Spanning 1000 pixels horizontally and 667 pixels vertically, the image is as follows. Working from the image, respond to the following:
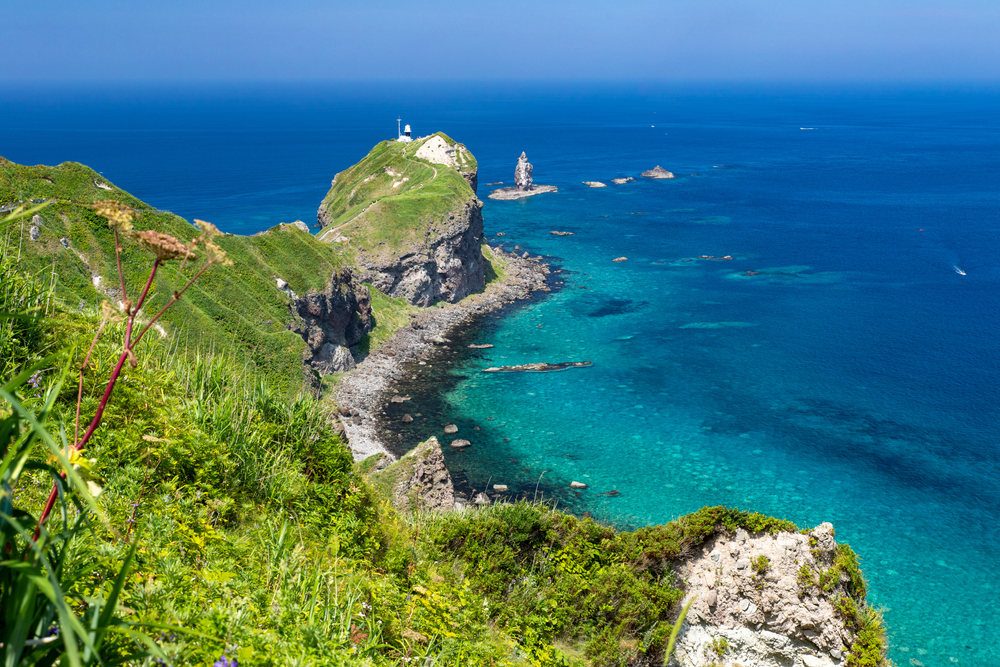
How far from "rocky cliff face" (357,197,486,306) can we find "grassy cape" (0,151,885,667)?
56.5 meters

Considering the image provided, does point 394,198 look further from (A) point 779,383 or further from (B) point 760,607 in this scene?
(B) point 760,607

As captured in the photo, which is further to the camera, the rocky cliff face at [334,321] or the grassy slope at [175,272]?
the rocky cliff face at [334,321]

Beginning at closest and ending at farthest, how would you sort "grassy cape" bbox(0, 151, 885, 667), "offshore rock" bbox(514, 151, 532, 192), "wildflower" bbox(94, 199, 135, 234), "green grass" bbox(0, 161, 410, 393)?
"wildflower" bbox(94, 199, 135, 234), "grassy cape" bbox(0, 151, 885, 667), "green grass" bbox(0, 161, 410, 393), "offshore rock" bbox(514, 151, 532, 192)

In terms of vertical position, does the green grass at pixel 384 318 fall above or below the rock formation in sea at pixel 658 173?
below

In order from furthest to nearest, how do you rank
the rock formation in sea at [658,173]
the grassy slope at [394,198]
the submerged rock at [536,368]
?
the rock formation in sea at [658,173], the grassy slope at [394,198], the submerged rock at [536,368]

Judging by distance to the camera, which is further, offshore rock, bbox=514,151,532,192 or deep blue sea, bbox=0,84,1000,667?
offshore rock, bbox=514,151,532,192

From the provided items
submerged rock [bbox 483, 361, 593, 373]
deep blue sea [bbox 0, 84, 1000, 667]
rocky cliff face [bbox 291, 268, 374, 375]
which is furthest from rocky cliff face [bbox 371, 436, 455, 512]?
submerged rock [bbox 483, 361, 593, 373]

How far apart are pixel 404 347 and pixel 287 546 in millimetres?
54895

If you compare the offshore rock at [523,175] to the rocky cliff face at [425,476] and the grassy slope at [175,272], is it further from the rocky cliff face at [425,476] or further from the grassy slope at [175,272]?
the rocky cliff face at [425,476]

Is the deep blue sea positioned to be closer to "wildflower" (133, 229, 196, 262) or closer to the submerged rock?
the submerged rock

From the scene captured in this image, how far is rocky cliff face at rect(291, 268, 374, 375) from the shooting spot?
55406 millimetres

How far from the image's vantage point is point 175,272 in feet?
152

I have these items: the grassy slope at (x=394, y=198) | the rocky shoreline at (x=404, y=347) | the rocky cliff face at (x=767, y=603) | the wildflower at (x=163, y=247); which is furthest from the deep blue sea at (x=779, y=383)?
the wildflower at (x=163, y=247)

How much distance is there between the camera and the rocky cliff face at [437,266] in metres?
71.9
